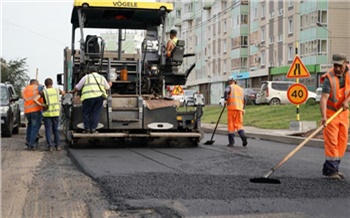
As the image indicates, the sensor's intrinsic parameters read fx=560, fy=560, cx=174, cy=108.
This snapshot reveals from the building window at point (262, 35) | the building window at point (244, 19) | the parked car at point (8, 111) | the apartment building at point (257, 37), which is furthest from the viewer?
the building window at point (244, 19)

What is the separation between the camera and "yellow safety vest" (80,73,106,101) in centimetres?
1121

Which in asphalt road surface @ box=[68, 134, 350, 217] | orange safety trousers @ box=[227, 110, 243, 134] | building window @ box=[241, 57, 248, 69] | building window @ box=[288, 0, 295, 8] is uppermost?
building window @ box=[288, 0, 295, 8]

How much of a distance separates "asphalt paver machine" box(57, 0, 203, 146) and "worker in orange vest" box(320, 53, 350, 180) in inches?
179

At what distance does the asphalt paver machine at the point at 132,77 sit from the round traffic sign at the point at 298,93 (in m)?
4.32

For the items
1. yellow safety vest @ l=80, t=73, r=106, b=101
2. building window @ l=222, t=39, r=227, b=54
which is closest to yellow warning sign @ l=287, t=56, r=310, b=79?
yellow safety vest @ l=80, t=73, r=106, b=101

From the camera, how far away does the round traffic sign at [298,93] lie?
1570 centimetres

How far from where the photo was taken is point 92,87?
37.0ft

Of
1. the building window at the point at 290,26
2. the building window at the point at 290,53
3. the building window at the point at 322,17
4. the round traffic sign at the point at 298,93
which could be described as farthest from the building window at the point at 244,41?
the round traffic sign at the point at 298,93

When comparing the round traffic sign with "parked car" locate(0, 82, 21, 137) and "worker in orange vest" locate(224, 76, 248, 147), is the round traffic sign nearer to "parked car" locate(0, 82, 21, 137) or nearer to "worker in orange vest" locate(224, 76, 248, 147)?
"worker in orange vest" locate(224, 76, 248, 147)

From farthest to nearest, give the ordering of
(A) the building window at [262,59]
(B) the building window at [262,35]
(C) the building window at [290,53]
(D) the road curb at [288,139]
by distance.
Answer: (B) the building window at [262,35]
(A) the building window at [262,59]
(C) the building window at [290,53]
(D) the road curb at [288,139]

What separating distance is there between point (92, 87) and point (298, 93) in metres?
6.88

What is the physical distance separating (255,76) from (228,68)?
988 centimetres

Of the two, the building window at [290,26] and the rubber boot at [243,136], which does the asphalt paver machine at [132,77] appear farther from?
the building window at [290,26]

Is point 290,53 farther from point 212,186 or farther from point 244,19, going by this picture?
point 212,186
